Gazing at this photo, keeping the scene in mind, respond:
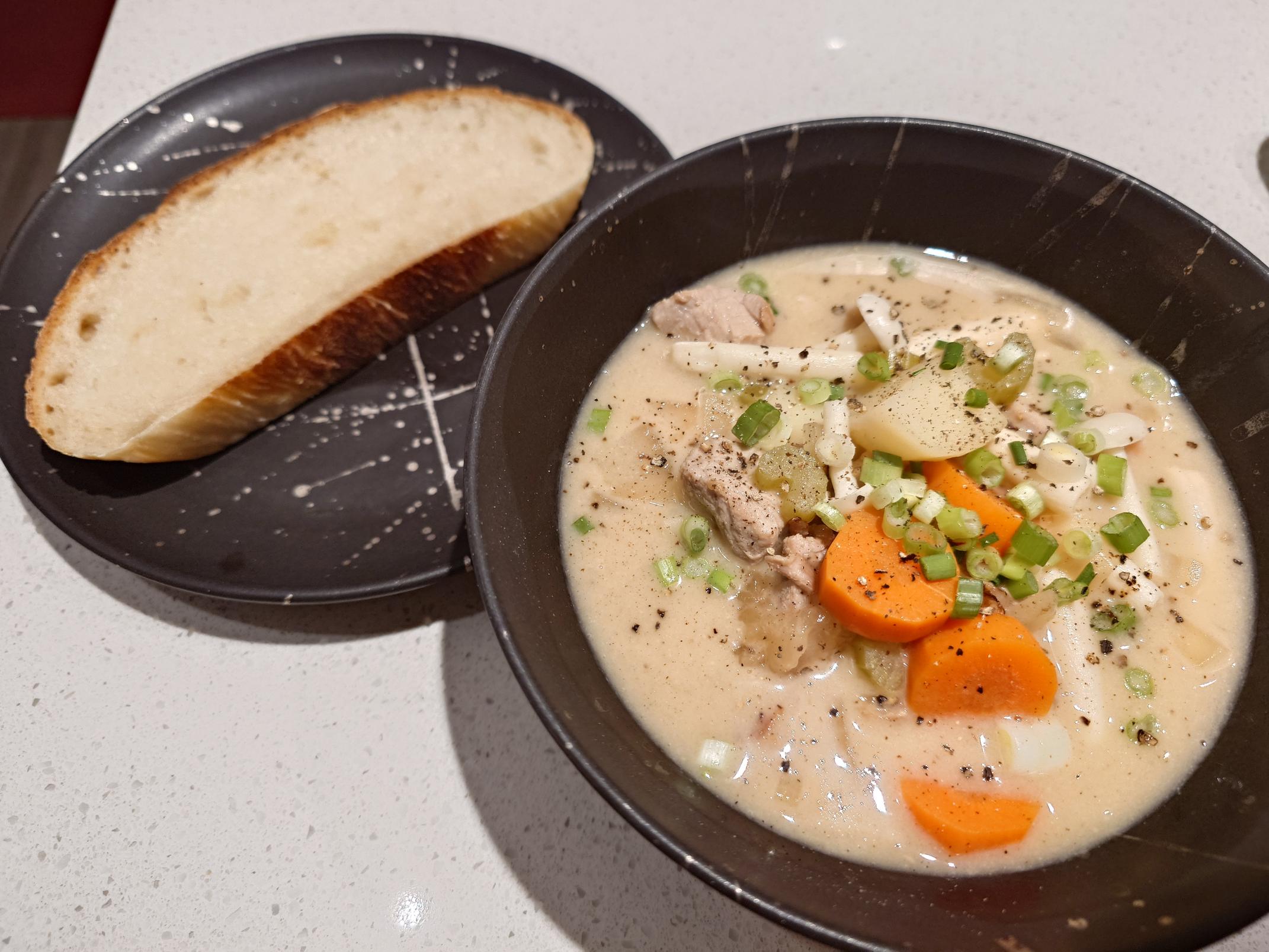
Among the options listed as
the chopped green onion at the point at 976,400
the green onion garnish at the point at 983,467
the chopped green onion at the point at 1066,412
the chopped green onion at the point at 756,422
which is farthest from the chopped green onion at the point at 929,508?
the chopped green onion at the point at 1066,412

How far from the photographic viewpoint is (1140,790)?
137cm

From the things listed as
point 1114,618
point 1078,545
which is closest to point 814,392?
point 1078,545

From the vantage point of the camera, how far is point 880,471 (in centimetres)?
150

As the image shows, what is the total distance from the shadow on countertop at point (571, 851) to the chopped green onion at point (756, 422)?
713 mm

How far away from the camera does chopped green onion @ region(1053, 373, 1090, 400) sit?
172 centimetres

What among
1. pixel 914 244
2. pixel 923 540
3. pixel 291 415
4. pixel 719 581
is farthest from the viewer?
pixel 291 415

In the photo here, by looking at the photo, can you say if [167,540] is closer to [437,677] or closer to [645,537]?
[437,677]

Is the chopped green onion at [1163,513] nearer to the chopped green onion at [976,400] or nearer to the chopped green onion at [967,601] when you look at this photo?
the chopped green onion at [976,400]

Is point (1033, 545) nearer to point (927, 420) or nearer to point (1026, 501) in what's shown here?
point (1026, 501)

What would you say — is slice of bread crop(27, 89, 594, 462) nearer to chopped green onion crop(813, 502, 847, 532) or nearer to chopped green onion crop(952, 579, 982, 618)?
chopped green onion crop(813, 502, 847, 532)

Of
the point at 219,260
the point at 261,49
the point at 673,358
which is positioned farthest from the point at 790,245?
the point at 261,49

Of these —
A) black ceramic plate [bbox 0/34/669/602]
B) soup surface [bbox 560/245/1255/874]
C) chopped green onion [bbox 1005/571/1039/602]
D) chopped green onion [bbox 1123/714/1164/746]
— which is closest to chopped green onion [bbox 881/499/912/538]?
soup surface [bbox 560/245/1255/874]

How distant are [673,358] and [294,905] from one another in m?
1.32

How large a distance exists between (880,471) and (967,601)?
29 centimetres
